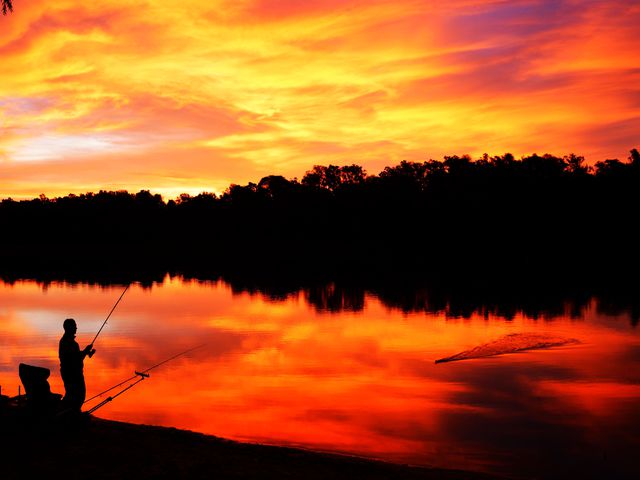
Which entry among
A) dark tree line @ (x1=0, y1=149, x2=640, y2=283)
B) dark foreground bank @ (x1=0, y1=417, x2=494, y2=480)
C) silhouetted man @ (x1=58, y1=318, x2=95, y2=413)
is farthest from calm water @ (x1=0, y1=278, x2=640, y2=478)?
dark tree line @ (x1=0, y1=149, x2=640, y2=283)

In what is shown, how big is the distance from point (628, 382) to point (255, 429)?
1313cm

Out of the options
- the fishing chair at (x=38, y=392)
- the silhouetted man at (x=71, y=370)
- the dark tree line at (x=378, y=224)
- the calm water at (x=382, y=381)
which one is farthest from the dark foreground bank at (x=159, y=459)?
the dark tree line at (x=378, y=224)

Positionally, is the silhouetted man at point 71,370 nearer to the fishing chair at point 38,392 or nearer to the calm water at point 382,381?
the fishing chair at point 38,392

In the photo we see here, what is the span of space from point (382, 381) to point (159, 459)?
11473 millimetres

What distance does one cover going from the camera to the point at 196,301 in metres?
49.8

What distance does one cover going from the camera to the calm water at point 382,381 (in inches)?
601

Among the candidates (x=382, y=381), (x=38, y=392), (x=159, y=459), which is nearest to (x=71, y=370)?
(x=38, y=392)

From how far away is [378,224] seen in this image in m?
134

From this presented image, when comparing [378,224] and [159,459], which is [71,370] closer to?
[159,459]

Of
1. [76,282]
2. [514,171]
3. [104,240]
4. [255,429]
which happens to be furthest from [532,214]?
[104,240]

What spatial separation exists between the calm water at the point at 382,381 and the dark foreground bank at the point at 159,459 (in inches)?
83.8

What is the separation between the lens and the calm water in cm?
1527

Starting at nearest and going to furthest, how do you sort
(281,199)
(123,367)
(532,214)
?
(123,367), (532,214), (281,199)

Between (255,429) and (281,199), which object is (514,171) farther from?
(255,429)
